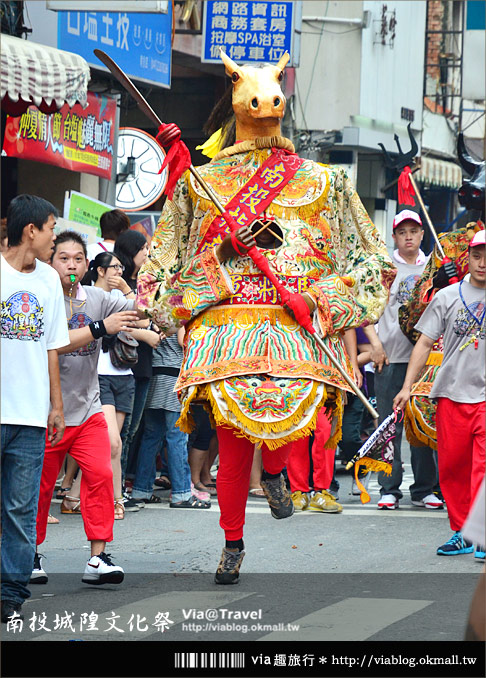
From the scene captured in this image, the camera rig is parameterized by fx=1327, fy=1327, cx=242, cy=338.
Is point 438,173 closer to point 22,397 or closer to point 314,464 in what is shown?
point 314,464

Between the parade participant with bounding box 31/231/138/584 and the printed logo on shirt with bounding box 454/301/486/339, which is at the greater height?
the printed logo on shirt with bounding box 454/301/486/339

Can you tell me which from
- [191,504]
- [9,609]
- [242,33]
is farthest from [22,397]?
[242,33]

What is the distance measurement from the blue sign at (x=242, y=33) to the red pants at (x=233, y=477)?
10080 millimetres

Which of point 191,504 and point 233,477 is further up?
A: point 233,477

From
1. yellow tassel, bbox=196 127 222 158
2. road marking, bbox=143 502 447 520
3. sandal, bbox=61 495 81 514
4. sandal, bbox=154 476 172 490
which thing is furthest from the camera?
sandal, bbox=154 476 172 490

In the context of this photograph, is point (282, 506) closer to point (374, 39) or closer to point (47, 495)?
point (47, 495)

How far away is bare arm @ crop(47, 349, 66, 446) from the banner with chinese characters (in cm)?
607

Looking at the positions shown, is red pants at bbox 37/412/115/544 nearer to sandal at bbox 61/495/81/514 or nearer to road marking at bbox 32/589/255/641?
road marking at bbox 32/589/255/641

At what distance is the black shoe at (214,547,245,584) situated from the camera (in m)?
6.31

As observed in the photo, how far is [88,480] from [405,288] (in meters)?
3.79

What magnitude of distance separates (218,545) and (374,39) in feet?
59.8

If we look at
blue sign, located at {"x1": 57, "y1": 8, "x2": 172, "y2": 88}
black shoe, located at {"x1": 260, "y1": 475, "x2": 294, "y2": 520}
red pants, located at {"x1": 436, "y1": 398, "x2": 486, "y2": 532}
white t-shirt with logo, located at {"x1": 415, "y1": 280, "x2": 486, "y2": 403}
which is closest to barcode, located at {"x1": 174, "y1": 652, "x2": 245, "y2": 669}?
black shoe, located at {"x1": 260, "y1": 475, "x2": 294, "y2": 520}

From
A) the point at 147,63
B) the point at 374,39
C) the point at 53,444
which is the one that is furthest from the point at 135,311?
the point at 374,39

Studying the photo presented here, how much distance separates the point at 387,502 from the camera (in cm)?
940
